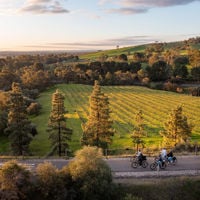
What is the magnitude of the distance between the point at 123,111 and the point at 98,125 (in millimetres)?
39731

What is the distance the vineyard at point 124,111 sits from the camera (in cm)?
5612

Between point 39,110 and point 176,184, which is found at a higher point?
point 176,184

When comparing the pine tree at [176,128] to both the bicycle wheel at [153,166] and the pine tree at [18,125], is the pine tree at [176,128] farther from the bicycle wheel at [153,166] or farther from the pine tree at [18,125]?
the bicycle wheel at [153,166]

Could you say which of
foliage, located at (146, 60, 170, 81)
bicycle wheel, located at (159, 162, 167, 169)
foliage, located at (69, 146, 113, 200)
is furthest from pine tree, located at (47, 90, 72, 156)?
foliage, located at (146, 60, 170, 81)

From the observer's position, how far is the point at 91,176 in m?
21.8

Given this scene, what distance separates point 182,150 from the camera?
32781 millimetres

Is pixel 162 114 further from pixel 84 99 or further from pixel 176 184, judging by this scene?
pixel 176 184

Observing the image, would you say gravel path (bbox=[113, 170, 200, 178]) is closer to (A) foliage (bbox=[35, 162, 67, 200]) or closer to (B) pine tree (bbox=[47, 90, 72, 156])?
(A) foliage (bbox=[35, 162, 67, 200])

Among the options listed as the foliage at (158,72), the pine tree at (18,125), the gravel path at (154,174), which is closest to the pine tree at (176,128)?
the pine tree at (18,125)

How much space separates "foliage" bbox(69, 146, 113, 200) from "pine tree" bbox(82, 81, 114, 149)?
19.5 m

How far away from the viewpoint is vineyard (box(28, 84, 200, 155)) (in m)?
56.1

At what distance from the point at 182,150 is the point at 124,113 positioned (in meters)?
47.6

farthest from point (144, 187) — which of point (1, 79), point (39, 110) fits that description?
point (1, 79)

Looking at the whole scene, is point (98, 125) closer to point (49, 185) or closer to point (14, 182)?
point (49, 185)
